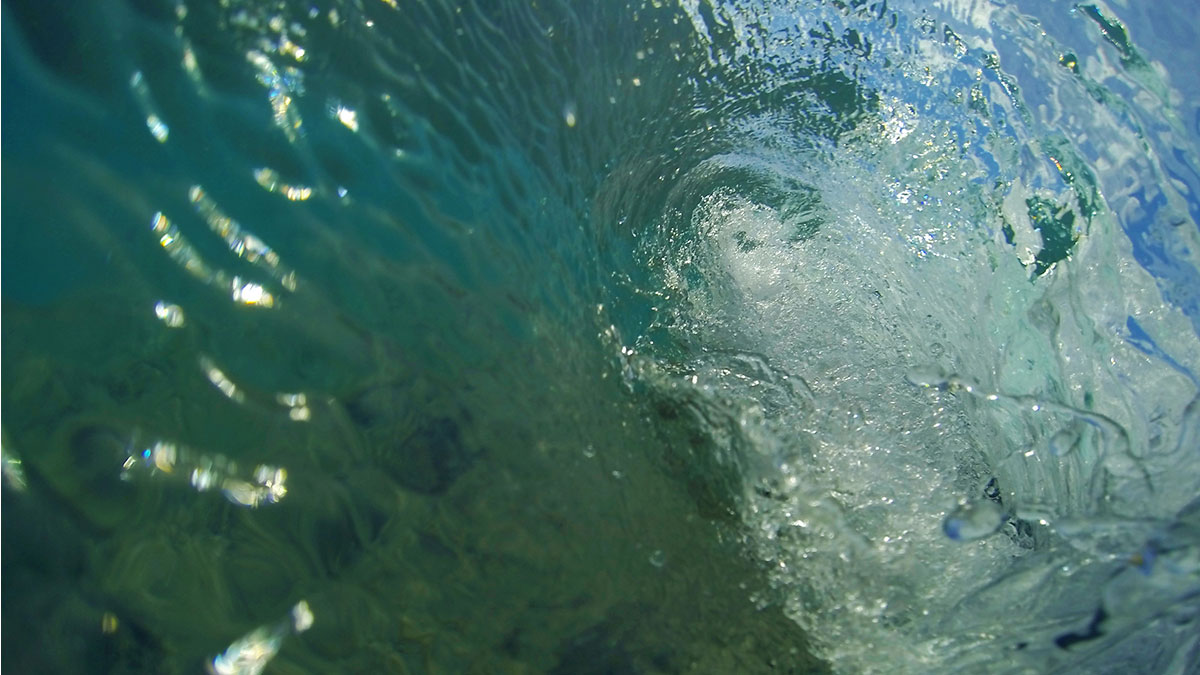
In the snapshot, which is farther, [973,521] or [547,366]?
[973,521]

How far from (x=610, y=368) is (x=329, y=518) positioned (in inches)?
35.4

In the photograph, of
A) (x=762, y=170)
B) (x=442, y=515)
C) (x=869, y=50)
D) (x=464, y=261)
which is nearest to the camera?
(x=442, y=515)

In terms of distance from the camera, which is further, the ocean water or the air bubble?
the air bubble

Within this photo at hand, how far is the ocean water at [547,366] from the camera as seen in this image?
1198 millimetres

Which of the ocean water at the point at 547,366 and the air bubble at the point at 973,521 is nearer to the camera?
the ocean water at the point at 547,366

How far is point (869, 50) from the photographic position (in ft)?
11.5

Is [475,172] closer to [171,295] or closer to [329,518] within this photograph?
[171,295]

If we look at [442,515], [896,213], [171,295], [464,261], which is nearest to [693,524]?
[442,515]

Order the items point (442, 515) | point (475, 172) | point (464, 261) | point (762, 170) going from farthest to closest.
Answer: point (762, 170) → point (475, 172) → point (464, 261) → point (442, 515)

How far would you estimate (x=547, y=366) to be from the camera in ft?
6.08

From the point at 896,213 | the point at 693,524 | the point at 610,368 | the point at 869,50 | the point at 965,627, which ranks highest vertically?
the point at 869,50

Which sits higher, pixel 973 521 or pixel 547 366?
pixel 547 366

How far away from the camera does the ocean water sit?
1198 millimetres

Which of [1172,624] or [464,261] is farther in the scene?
[464,261]
